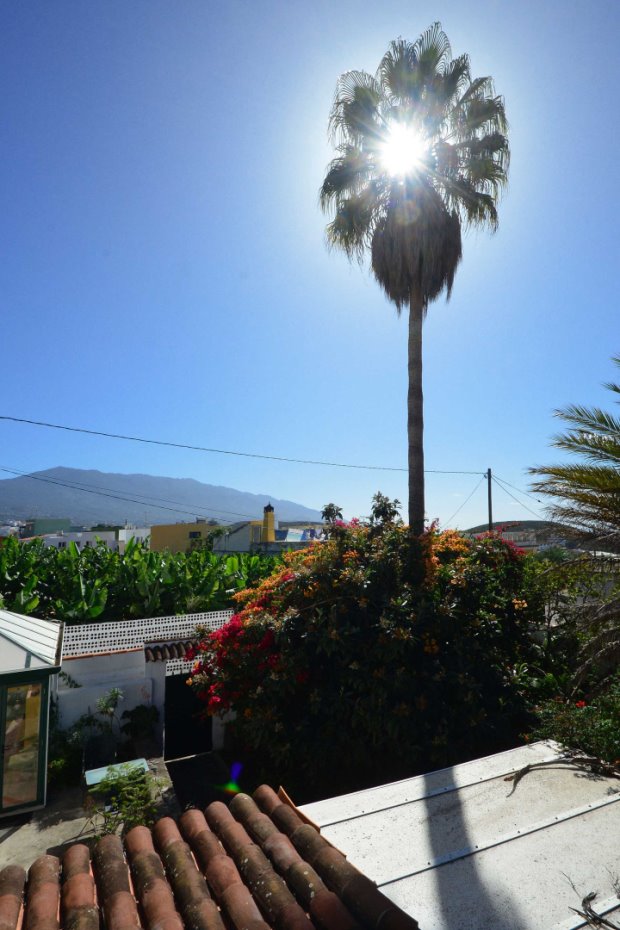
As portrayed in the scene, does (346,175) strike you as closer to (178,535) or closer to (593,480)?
(593,480)

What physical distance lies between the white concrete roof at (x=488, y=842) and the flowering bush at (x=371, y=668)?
6.96 ft

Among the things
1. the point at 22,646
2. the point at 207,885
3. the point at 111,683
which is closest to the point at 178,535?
the point at 111,683

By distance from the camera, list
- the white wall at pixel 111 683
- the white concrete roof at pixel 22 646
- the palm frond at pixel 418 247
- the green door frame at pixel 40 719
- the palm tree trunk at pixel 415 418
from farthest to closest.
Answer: the palm frond at pixel 418 247
the palm tree trunk at pixel 415 418
the white wall at pixel 111 683
the white concrete roof at pixel 22 646
the green door frame at pixel 40 719

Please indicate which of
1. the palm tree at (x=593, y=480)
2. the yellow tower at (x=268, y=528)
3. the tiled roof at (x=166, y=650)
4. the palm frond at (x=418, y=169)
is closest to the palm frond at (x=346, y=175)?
the palm frond at (x=418, y=169)

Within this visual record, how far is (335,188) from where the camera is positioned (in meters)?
11.9

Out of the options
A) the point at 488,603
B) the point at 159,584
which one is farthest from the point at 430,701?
the point at 159,584

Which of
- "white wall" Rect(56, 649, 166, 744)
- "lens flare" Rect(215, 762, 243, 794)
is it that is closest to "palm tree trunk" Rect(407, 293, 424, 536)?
"lens flare" Rect(215, 762, 243, 794)

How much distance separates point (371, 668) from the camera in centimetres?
759

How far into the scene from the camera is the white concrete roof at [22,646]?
807cm

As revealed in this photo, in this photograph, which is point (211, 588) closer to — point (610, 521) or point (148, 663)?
point (148, 663)

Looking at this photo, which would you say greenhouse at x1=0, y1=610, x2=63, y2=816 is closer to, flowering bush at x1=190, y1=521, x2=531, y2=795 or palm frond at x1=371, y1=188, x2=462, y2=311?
flowering bush at x1=190, y1=521, x2=531, y2=795

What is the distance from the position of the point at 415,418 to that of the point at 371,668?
546 centimetres

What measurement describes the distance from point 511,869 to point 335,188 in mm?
12386

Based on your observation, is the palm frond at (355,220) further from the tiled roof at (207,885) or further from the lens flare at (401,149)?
the tiled roof at (207,885)
